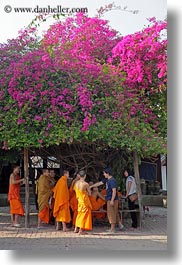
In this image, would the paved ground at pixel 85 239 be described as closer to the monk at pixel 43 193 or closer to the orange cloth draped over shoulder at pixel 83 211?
the orange cloth draped over shoulder at pixel 83 211

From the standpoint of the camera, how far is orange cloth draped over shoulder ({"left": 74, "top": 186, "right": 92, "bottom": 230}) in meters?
9.47

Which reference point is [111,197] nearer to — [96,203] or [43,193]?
[96,203]

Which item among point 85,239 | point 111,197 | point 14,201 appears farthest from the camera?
point 14,201

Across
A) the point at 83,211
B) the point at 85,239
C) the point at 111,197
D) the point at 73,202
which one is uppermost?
the point at 111,197

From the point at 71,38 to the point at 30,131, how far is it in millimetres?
2913

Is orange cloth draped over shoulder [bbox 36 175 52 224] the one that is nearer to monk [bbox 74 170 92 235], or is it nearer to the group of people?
the group of people

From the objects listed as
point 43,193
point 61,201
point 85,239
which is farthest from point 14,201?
point 85,239

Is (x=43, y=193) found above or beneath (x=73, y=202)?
above

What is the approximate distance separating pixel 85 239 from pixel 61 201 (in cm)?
109

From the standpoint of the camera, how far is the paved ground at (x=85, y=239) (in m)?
8.45

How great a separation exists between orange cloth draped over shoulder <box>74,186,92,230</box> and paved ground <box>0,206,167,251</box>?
0.23 m

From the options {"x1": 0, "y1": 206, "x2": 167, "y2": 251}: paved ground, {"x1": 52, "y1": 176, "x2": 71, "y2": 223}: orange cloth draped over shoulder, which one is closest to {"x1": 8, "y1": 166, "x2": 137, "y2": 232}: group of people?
{"x1": 52, "y1": 176, "x2": 71, "y2": 223}: orange cloth draped over shoulder

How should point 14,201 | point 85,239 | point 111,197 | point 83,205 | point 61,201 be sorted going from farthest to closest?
point 14,201, point 61,201, point 111,197, point 83,205, point 85,239

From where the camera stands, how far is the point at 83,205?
31.0 ft
